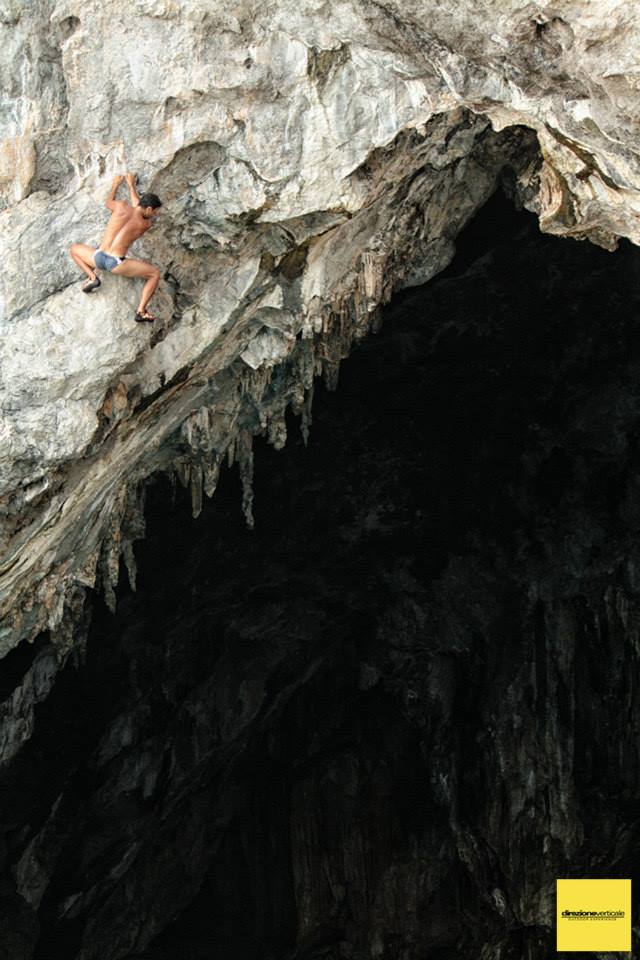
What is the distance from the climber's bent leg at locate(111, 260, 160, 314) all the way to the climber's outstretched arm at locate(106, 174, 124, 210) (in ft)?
0.99

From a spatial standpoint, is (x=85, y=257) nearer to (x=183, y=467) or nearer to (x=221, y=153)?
(x=221, y=153)

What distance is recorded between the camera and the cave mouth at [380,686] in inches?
473

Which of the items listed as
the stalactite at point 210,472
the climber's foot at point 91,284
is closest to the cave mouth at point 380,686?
the stalactite at point 210,472

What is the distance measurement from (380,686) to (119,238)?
8.45m

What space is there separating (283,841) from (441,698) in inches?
96.7

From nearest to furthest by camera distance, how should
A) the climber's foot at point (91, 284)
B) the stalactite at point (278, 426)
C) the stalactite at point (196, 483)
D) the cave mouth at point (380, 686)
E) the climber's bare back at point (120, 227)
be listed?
the climber's bare back at point (120, 227)
the climber's foot at point (91, 284)
the stalactite at point (278, 426)
the stalactite at point (196, 483)
the cave mouth at point (380, 686)

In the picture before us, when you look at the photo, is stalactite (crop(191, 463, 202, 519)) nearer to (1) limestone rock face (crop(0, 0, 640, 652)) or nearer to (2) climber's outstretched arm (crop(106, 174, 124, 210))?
(1) limestone rock face (crop(0, 0, 640, 652))

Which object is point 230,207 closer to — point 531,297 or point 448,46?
point 448,46

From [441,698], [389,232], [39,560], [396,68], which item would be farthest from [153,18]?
[441,698]

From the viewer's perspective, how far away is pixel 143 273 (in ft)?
21.2

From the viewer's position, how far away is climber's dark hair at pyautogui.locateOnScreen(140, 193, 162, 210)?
623 cm

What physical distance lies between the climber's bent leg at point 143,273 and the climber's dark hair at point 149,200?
0.32m

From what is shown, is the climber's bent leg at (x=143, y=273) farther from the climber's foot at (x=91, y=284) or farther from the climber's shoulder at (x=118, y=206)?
the climber's shoulder at (x=118, y=206)

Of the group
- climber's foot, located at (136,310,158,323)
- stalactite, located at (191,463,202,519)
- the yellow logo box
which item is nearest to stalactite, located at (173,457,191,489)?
stalactite, located at (191,463,202,519)
